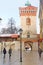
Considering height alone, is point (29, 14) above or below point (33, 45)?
above

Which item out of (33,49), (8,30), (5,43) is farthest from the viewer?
(8,30)

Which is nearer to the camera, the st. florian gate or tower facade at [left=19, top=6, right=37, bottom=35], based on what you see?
the st. florian gate

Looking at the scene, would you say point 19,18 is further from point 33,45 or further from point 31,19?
point 33,45

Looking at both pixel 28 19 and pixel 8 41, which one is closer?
pixel 8 41

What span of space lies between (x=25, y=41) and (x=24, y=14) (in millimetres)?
12199

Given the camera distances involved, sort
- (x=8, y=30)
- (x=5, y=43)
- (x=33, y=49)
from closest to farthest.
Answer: (x=5, y=43) → (x=33, y=49) → (x=8, y=30)

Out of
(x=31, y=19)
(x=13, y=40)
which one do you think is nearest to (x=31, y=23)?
(x=31, y=19)

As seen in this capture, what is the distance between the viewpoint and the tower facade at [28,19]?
7119 centimetres

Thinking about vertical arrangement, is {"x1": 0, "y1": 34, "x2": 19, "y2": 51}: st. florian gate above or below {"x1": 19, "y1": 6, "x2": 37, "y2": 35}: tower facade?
below

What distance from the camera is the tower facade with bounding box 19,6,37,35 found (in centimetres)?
7119

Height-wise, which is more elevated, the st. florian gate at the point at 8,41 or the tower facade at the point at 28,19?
→ the tower facade at the point at 28,19

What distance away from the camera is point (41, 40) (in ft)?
202

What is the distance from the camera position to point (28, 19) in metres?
73.8

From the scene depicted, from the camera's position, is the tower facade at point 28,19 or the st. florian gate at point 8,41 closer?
the st. florian gate at point 8,41
